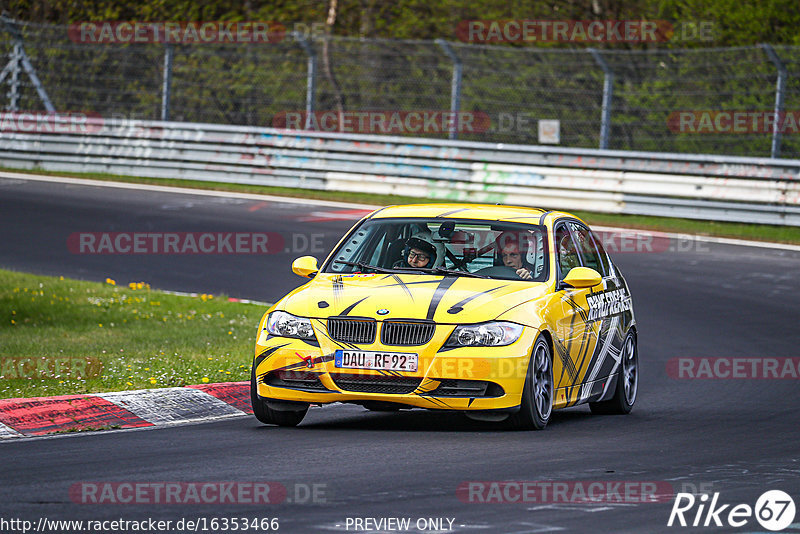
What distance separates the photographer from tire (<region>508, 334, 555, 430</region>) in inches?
360

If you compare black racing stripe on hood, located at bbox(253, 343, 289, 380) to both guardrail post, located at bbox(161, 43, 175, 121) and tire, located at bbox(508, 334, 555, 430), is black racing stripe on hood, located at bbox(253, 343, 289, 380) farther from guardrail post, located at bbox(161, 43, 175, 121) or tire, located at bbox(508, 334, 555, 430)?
guardrail post, located at bbox(161, 43, 175, 121)

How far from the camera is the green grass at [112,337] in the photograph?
36.3 feet

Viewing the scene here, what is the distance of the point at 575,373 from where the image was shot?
1017cm

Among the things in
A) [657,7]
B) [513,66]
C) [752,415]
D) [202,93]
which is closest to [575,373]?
[752,415]

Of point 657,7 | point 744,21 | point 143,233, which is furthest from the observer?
point 657,7

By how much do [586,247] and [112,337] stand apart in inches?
197

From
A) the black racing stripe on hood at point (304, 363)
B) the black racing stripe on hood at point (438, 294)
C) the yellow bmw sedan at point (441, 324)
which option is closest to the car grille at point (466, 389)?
the yellow bmw sedan at point (441, 324)

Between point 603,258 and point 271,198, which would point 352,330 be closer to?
point 603,258

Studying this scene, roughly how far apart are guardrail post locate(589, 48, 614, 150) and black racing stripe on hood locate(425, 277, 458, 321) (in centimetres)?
1468

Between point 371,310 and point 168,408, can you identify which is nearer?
point 371,310

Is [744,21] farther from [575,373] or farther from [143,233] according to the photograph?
[575,373]

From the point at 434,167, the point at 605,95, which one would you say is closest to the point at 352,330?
the point at 605,95

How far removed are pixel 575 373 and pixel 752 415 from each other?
5.08 ft

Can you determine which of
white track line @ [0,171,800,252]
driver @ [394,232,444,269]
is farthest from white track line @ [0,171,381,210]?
driver @ [394,232,444,269]
